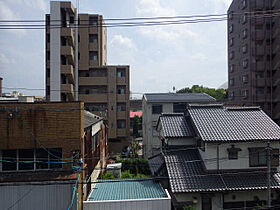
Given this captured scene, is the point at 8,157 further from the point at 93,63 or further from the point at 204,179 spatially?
the point at 93,63

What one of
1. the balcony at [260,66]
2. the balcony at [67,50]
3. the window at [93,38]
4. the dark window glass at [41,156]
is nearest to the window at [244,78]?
the balcony at [260,66]

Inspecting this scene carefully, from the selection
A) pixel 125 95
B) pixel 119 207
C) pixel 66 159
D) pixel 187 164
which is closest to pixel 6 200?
pixel 66 159

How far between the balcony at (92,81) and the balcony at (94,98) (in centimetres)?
219

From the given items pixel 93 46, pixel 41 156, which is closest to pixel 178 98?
pixel 93 46

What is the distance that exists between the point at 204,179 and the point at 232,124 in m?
4.93

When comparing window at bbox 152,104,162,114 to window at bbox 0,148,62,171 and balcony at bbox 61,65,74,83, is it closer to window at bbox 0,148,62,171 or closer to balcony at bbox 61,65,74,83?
balcony at bbox 61,65,74,83

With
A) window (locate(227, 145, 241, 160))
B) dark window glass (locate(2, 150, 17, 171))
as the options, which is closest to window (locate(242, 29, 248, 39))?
window (locate(227, 145, 241, 160))

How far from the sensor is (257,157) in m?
13.7

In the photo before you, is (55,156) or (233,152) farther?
(233,152)

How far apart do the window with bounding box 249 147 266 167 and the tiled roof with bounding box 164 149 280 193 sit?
65cm

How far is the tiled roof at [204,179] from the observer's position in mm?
12172

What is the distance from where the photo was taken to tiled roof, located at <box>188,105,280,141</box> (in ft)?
44.9

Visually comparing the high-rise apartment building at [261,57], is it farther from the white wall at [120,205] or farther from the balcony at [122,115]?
the white wall at [120,205]

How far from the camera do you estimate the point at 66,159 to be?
10297 mm
